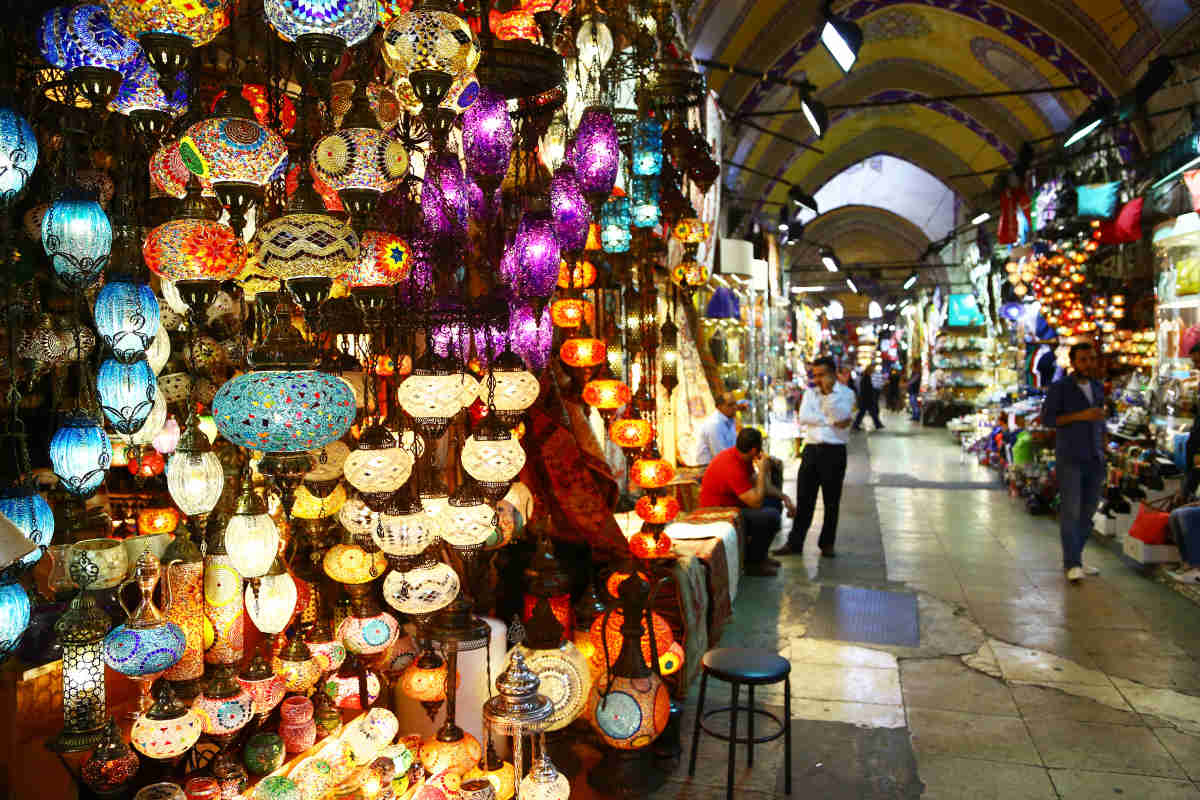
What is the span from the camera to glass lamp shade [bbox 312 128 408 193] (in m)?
1.52

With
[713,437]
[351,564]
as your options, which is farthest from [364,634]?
[713,437]

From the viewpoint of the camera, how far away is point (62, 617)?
5.40ft

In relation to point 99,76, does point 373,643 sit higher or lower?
lower

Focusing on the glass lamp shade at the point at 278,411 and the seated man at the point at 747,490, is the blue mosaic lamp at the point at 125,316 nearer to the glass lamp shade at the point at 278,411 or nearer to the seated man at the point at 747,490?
the glass lamp shade at the point at 278,411

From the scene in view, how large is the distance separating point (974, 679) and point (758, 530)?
189 centimetres

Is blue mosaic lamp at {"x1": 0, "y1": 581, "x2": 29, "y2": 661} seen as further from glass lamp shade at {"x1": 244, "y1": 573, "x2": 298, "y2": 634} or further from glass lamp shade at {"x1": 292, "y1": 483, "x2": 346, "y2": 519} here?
glass lamp shade at {"x1": 292, "y1": 483, "x2": 346, "y2": 519}

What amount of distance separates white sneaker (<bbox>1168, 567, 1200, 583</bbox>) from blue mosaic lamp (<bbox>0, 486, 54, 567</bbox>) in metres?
5.93

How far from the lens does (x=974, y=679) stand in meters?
3.92

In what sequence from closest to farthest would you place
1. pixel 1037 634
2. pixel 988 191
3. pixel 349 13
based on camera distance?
pixel 349 13
pixel 1037 634
pixel 988 191

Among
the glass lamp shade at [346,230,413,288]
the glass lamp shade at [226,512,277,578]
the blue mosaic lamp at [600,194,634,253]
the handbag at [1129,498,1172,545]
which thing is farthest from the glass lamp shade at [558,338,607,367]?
the handbag at [1129,498,1172,545]

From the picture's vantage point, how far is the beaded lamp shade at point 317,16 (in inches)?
52.1

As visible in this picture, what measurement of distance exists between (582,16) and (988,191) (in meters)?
14.6

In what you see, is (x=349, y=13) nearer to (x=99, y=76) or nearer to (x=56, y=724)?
(x=99, y=76)

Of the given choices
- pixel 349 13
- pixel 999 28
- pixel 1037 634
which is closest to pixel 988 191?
pixel 999 28
